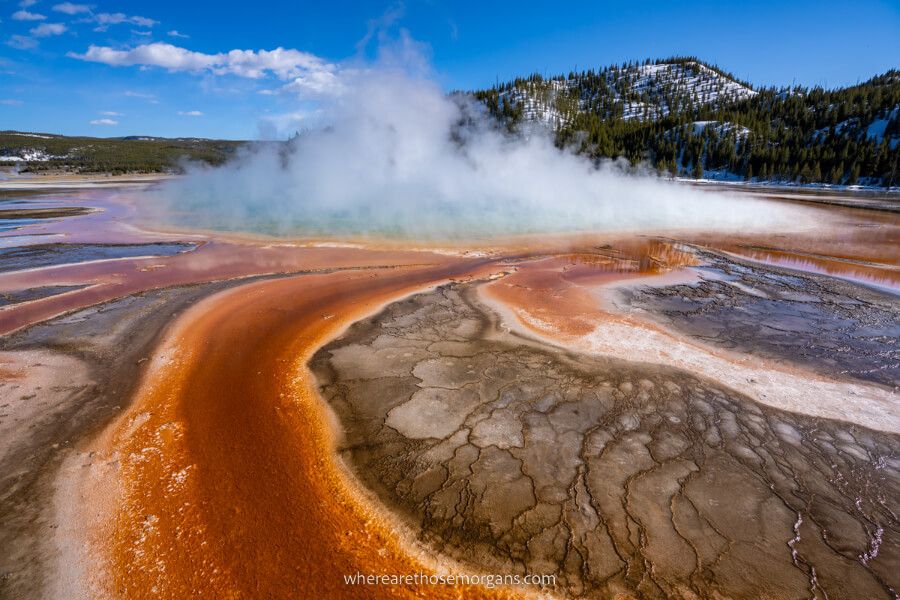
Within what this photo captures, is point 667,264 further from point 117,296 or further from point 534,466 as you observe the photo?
point 117,296

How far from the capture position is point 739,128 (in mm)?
58906

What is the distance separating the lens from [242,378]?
17.5ft

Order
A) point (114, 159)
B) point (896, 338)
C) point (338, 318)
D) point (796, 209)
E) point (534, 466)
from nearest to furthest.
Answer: point (534, 466) → point (896, 338) → point (338, 318) → point (796, 209) → point (114, 159)

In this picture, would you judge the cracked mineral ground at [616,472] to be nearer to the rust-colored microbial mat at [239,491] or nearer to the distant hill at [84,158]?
the rust-colored microbial mat at [239,491]

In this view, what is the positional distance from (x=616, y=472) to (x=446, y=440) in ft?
5.31

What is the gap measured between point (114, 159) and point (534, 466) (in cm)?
7945

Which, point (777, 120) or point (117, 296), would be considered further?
point (777, 120)

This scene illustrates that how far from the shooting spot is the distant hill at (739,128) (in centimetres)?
4769

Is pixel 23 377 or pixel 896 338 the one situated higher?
pixel 896 338

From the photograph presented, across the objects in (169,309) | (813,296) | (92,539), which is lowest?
(92,539)

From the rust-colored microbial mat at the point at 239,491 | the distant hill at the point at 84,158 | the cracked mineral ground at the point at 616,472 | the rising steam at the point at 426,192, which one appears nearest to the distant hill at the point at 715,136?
the distant hill at the point at 84,158

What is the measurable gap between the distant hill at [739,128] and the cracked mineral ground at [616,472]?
53.9 m

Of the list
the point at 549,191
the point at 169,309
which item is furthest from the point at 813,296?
the point at 549,191

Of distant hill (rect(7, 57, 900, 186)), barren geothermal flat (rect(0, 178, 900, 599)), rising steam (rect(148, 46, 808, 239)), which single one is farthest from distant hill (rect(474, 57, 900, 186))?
barren geothermal flat (rect(0, 178, 900, 599))
